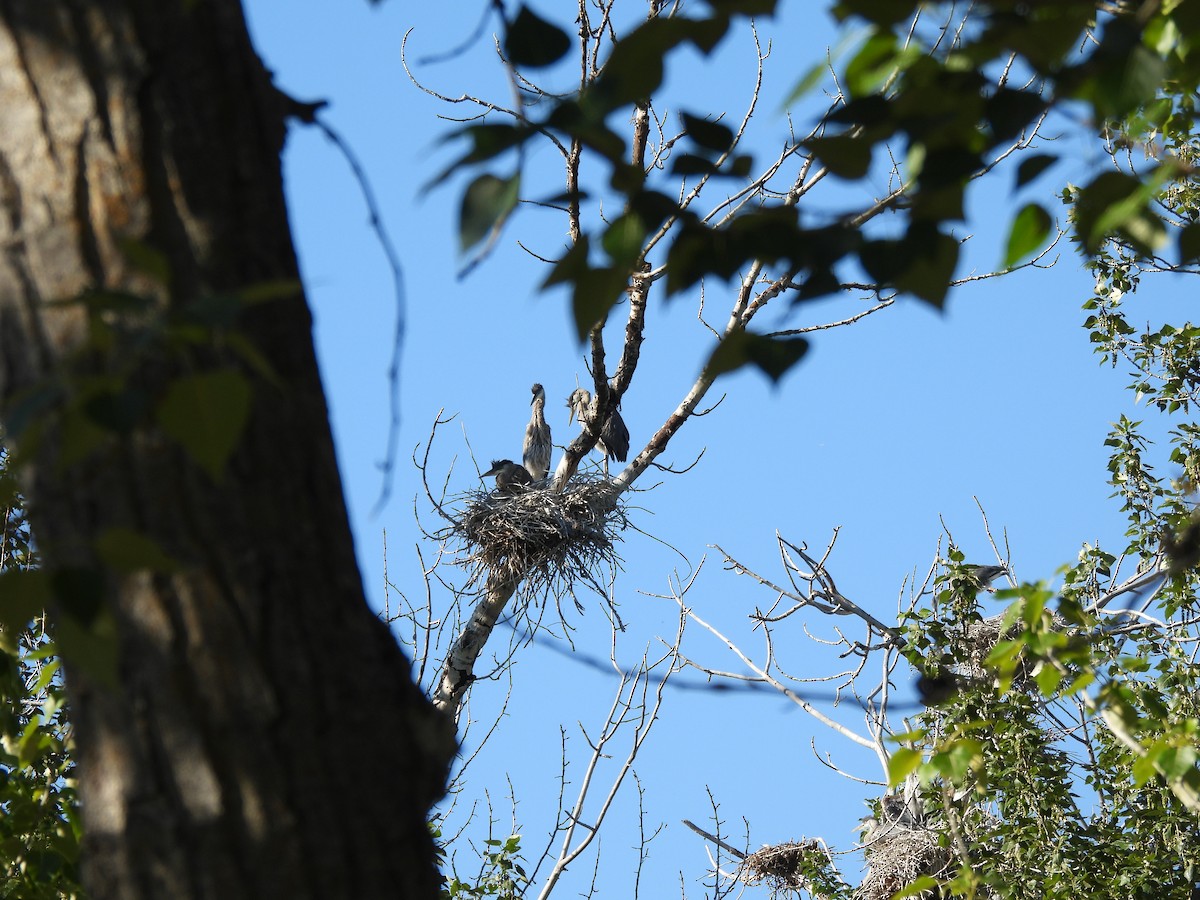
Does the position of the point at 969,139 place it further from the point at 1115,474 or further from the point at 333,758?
the point at 1115,474

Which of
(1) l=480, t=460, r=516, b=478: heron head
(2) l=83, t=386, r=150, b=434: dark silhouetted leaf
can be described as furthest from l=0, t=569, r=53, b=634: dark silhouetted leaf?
(1) l=480, t=460, r=516, b=478: heron head

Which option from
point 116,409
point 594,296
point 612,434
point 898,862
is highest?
point 612,434

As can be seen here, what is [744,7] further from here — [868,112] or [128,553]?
[128,553]

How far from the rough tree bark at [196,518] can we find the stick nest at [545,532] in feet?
25.6

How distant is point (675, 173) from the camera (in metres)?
1.56

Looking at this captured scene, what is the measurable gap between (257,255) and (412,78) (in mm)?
7652

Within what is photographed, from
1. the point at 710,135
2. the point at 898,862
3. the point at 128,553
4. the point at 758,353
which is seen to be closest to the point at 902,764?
the point at 758,353

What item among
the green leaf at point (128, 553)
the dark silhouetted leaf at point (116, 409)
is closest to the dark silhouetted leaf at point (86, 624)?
the green leaf at point (128, 553)

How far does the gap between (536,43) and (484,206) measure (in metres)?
0.25

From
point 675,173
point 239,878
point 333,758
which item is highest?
point 675,173

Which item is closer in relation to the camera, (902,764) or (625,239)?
(625,239)

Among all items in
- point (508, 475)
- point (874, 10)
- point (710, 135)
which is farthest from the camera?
point (508, 475)

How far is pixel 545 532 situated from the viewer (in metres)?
9.38

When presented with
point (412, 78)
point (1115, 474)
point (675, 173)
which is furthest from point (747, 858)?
point (675, 173)
